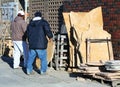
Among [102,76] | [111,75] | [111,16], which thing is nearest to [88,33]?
[111,16]

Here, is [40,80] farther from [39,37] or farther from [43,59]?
[39,37]

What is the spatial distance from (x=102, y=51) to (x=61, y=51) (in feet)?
4.34

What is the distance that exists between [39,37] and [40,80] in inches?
46.8

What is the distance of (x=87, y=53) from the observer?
1092 cm

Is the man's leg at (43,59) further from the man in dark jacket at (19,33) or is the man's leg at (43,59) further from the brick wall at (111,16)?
the brick wall at (111,16)

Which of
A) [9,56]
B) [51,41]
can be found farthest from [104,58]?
[9,56]

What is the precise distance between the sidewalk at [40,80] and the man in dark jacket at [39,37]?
0.49 metres

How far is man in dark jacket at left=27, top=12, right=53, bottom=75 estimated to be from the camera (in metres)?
10.8

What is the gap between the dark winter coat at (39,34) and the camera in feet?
35.6

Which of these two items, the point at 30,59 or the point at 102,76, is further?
the point at 30,59

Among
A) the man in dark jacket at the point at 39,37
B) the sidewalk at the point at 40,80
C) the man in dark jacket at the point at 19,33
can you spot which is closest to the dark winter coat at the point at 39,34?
the man in dark jacket at the point at 39,37

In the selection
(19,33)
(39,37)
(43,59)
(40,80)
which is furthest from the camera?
(19,33)

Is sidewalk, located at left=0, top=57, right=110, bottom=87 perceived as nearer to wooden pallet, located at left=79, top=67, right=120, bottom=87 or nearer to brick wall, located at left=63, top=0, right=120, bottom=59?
wooden pallet, located at left=79, top=67, right=120, bottom=87

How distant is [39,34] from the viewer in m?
10.8
